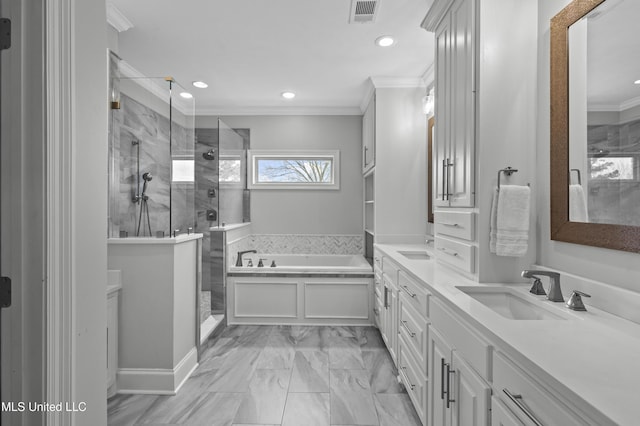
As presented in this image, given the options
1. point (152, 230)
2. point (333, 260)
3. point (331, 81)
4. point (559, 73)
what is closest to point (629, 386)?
point (559, 73)

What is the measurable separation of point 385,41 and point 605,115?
1.80 metres

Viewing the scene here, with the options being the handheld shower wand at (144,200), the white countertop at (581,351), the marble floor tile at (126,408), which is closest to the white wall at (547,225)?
the white countertop at (581,351)

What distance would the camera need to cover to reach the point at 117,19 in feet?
7.30

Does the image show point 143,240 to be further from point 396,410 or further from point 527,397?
point 527,397

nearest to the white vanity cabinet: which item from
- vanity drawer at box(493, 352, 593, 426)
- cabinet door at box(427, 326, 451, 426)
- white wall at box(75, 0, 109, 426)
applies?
cabinet door at box(427, 326, 451, 426)

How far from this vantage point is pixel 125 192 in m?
2.14

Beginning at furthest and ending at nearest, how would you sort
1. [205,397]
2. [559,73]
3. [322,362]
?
1. [322,362]
2. [205,397]
3. [559,73]

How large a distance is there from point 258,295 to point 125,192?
70.2 inches

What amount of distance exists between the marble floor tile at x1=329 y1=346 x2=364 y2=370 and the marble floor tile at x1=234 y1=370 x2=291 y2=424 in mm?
401

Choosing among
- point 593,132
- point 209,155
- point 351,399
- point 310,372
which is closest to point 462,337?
point 593,132

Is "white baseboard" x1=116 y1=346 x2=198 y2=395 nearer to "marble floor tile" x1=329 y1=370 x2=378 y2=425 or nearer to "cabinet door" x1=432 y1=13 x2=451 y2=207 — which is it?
"marble floor tile" x1=329 y1=370 x2=378 y2=425

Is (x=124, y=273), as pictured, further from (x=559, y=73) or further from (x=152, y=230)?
(x=559, y=73)

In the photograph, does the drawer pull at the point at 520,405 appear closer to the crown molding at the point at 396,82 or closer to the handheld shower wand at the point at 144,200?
the handheld shower wand at the point at 144,200

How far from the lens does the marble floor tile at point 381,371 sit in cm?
223
